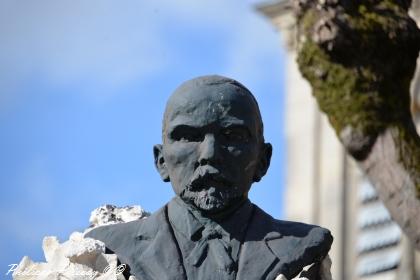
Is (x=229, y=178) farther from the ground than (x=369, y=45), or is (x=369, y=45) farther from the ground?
(x=369, y=45)

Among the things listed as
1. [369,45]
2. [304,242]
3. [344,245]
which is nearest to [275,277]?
[304,242]

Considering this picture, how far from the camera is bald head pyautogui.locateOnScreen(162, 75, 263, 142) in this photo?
17.7 meters

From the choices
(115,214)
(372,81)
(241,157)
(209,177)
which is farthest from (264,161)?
(372,81)

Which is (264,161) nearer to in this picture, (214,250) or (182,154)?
(182,154)

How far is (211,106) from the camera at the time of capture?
17719 millimetres

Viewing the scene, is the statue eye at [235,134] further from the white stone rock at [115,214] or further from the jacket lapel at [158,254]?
the white stone rock at [115,214]

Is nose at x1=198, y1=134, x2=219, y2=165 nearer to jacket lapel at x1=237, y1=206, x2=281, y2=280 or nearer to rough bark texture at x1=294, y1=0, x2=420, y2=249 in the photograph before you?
jacket lapel at x1=237, y1=206, x2=281, y2=280

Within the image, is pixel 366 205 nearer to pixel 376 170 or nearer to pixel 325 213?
pixel 325 213

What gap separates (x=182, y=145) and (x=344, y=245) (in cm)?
4062

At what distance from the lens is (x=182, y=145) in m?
17.8

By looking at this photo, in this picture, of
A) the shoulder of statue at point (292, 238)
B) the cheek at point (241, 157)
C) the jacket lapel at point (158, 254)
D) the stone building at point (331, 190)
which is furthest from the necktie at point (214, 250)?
the stone building at point (331, 190)

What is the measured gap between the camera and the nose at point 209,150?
17.6 metres

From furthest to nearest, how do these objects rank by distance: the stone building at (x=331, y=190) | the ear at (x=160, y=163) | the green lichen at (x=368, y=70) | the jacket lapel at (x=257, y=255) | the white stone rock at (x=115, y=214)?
1. the stone building at (x=331, y=190)
2. the green lichen at (x=368, y=70)
3. the white stone rock at (x=115, y=214)
4. the ear at (x=160, y=163)
5. the jacket lapel at (x=257, y=255)

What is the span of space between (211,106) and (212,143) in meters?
0.24
